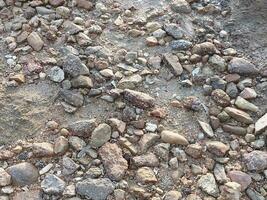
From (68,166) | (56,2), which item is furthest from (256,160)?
(56,2)

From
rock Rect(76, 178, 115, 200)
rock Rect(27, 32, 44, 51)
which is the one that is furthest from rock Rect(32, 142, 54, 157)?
rock Rect(27, 32, 44, 51)

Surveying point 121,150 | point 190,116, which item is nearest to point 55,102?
point 121,150

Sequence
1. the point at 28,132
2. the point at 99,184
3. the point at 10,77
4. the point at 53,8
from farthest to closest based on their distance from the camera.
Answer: the point at 53,8, the point at 10,77, the point at 28,132, the point at 99,184

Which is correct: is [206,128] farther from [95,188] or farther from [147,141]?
[95,188]

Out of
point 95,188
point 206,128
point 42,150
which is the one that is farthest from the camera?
point 206,128

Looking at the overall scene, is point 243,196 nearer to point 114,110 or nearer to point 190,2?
point 114,110
